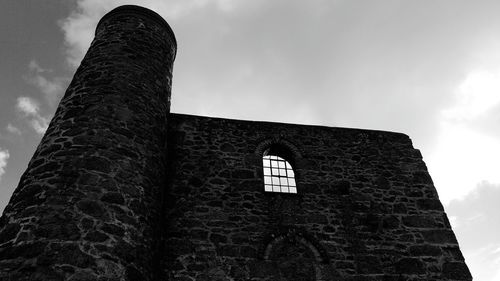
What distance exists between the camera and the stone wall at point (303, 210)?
7.05 m

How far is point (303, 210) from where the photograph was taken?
7926 mm

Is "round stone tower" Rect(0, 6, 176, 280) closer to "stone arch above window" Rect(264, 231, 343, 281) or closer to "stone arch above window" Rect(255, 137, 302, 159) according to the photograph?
"stone arch above window" Rect(264, 231, 343, 281)

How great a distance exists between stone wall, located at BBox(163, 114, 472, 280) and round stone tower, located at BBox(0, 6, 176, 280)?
2.46 ft

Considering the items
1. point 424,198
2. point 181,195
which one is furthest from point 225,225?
point 424,198

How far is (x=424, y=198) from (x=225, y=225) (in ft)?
15.8

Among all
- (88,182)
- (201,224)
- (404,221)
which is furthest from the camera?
(404,221)

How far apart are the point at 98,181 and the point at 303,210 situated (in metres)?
4.20

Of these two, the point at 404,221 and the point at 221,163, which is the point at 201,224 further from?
the point at 404,221

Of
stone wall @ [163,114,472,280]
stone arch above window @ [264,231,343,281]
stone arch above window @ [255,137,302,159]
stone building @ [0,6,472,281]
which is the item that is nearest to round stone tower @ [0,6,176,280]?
stone building @ [0,6,472,281]

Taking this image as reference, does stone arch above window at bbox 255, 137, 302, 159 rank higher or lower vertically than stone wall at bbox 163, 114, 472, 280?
higher

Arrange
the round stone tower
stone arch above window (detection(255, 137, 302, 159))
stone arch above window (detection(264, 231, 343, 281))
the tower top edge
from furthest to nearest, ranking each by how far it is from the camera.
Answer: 1. the tower top edge
2. stone arch above window (detection(255, 137, 302, 159))
3. stone arch above window (detection(264, 231, 343, 281))
4. the round stone tower

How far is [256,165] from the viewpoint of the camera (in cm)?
859

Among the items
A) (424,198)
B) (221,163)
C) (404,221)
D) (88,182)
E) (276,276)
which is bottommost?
(276,276)

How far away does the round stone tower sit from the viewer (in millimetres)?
5008
